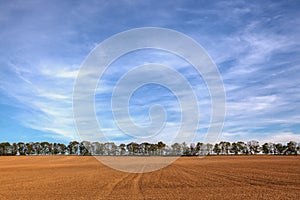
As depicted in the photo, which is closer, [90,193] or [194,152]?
[90,193]

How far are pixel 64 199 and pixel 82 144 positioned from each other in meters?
175

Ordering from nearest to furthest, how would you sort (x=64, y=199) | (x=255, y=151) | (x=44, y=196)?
(x=64, y=199) < (x=44, y=196) < (x=255, y=151)

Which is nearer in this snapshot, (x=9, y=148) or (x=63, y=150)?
(x=9, y=148)

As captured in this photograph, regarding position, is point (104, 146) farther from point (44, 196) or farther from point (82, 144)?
point (44, 196)

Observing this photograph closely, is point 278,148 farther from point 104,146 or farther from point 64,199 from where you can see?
point 64,199

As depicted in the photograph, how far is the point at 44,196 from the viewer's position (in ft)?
70.3

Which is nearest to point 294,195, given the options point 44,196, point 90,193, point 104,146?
point 90,193

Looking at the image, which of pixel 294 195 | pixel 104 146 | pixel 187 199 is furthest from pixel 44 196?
pixel 104 146

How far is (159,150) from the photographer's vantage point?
649 feet

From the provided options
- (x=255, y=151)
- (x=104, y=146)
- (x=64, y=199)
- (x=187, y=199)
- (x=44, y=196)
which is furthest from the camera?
(x=255, y=151)

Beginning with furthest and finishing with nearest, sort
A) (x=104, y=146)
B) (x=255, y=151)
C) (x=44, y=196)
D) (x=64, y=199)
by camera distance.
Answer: (x=255, y=151), (x=104, y=146), (x=44, y=196), (x=64, y=199)

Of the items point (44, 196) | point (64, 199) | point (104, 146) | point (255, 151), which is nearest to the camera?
point (64, 199)

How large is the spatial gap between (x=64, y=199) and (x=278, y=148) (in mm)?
182313

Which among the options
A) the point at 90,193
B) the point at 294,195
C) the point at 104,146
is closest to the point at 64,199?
the point at 90,193
